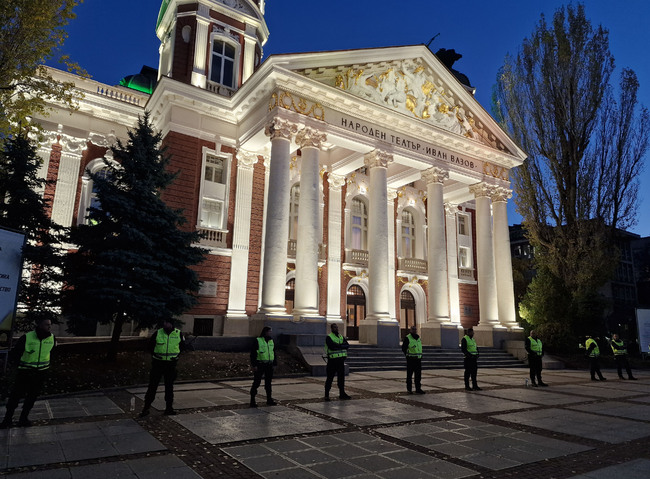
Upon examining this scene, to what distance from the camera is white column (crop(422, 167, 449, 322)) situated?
70.3 ft

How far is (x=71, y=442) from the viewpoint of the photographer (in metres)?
5.59

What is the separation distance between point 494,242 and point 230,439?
22.3 m

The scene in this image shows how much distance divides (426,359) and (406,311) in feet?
29.2

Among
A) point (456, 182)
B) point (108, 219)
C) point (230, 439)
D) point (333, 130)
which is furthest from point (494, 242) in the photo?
point (230, 439)

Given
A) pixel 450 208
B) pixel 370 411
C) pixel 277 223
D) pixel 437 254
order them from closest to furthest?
1. pixel 370 411
2. pixel 277 223
3. pixel 437 254
4. pixel 450 208

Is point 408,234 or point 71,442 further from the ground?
point 408,234

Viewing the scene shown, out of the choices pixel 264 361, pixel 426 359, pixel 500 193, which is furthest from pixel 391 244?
pixel 264 361

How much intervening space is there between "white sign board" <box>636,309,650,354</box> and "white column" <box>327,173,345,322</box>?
1465 cm

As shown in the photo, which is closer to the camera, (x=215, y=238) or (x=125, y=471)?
(x=125, y=471)

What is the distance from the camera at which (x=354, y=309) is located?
25094 mm

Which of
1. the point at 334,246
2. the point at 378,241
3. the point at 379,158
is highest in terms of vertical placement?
the point at 379,158

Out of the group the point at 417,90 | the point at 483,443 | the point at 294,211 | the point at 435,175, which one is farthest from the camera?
the point at 294,211

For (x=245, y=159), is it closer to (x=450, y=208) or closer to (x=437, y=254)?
(x=437, y=254)

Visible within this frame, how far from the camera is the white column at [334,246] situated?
23250 millimetres
